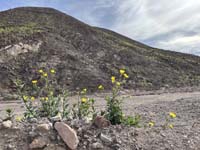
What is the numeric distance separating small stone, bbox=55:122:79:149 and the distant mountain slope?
16067 millimetres

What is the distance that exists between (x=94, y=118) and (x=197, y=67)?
987 inches

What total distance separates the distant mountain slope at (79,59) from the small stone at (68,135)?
1607 centimetres

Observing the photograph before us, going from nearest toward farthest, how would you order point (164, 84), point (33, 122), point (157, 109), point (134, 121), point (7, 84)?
1. point (33, 122)
2. point (134, 121)
3. point (157, 109)
4. point (7, 84)
5. point (164, 84)

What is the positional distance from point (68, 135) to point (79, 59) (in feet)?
65.7

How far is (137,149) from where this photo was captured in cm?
441

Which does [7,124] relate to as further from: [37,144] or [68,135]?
[68,135]

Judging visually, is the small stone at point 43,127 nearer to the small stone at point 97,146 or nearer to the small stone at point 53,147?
the small stone at point 53,147

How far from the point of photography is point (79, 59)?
24359mm

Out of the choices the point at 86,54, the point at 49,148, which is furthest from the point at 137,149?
the point at 86,54

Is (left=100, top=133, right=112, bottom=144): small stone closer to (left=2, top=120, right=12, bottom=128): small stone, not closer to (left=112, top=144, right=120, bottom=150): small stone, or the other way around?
(left=112, top=144, right=120, bottom=150): small stone

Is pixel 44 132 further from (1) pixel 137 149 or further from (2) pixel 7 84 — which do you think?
(2) pixel 7 84

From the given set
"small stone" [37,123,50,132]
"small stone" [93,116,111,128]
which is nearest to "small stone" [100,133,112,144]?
"small stone" [93,116,111,128]

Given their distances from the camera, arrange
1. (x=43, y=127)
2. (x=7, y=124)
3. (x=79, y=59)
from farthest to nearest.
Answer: (x=79, y=59) < (x=7, y=124) < (x=43, y=127)

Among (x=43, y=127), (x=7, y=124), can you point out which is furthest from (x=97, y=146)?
(x=7, y=124)
